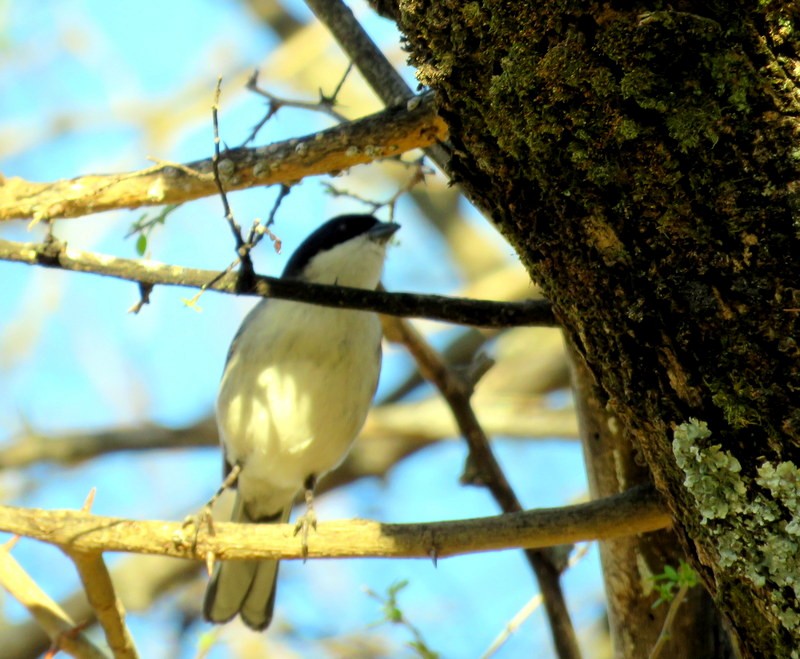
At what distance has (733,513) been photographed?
167cm

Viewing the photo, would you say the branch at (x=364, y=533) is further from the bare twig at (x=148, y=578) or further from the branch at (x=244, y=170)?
the bare twig at (x=148, y=578)

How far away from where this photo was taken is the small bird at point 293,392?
4.56 m

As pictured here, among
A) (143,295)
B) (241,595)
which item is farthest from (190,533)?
(241,595)

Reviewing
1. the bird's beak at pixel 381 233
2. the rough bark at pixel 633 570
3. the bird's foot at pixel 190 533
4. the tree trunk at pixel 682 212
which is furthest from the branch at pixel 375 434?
the tree trunk at pixel 682 212

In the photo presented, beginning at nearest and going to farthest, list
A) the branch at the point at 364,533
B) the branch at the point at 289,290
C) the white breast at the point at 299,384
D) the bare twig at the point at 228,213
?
the bare twig at the point at 228,213, the branch at the point at 289,290, the branch at the point at 364,533, the white breast at the point at 299,384

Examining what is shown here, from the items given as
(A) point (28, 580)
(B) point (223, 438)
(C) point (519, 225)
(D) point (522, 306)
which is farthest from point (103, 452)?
(C) point (519, 225)

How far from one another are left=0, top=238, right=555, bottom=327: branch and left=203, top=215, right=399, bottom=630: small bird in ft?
7.31

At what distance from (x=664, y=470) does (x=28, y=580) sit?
191 centimetres

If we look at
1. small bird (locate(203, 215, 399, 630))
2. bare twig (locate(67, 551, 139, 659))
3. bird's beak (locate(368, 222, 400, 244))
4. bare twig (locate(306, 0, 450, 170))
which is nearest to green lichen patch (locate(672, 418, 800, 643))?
bare twig (locate(306, 0, 450, 170))

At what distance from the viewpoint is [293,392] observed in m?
4.62

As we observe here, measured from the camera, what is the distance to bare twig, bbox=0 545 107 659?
279 centimetres

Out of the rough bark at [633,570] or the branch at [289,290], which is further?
the rough bark at [633,570]

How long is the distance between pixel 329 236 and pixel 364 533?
2.78 meters

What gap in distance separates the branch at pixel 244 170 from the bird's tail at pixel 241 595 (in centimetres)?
258
